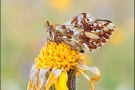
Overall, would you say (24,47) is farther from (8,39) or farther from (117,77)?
(117,77)

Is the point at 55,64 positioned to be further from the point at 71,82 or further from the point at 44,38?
the point at 44,38

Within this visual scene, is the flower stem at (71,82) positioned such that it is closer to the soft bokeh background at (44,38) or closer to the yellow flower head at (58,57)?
the yellow flower head at (58,57)

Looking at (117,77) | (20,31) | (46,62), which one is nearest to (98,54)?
(117,77)

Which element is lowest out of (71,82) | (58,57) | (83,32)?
(71,82)

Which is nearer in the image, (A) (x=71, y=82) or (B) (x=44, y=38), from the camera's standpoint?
(A) (x=71, y=82)

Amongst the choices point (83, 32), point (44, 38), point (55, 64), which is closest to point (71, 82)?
point (55, 64)

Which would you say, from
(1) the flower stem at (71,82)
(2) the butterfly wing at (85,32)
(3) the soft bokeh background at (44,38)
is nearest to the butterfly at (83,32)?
(2) the butterfly wing at (85,32)
